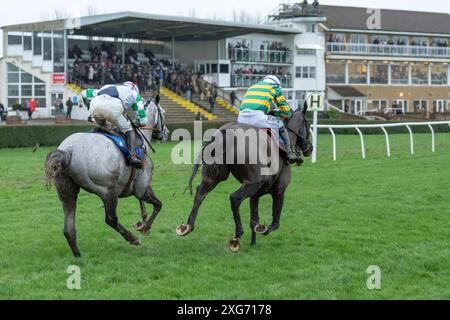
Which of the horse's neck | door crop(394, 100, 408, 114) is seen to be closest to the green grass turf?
the horse's neck

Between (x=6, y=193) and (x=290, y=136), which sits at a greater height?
(x=290, y=136)

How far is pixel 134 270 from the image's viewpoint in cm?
634

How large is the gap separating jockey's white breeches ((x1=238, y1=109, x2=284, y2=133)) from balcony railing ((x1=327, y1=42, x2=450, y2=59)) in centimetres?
4519

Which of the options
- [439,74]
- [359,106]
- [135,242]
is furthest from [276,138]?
[439,74]

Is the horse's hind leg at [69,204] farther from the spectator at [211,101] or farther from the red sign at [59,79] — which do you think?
the spectator at [211,101]

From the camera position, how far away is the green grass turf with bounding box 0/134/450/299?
5723 mm

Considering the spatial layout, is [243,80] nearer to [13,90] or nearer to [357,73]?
[13,90]

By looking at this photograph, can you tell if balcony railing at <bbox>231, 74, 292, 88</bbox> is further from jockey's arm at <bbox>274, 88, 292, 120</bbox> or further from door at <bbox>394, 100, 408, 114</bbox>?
jockey's arm at <bbox>274, 88, 292, 120</bbox>

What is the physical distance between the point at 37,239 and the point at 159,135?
5.62ft

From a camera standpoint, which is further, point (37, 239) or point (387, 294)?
point (37, 239)

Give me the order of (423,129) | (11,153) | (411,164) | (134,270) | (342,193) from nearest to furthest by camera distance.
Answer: (134,270)
(342,193)
(411,164)
(11,153)
(423,129)

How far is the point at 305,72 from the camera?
48125 millimetres
